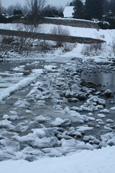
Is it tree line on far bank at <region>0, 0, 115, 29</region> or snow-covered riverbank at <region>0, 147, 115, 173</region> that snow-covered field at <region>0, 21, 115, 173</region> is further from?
tree line on far bank at <region>0, 0, 115, 29</region>

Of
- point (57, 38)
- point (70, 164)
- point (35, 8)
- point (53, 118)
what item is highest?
point (35, 8)

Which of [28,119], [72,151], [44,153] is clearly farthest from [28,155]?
[28,119]

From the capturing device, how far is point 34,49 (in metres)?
24.5

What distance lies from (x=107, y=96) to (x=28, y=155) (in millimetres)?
4509

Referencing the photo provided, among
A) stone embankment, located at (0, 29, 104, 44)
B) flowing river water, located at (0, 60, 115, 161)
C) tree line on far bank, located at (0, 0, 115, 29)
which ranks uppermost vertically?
tree line on far bank, located at (0, 0, 115, 29)

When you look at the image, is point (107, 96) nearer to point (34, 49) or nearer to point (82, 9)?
point (34, 49)

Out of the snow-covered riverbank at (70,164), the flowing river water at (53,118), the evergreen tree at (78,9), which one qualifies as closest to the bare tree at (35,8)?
the evergreen tree at (78,9)

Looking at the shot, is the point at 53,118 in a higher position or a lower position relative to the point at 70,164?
lower

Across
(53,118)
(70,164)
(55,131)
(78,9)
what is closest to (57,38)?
(78,9)

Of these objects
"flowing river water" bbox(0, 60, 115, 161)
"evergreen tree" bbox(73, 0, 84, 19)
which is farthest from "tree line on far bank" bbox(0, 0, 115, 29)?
"flowing river water" bbox(0, 60, 115, 161)

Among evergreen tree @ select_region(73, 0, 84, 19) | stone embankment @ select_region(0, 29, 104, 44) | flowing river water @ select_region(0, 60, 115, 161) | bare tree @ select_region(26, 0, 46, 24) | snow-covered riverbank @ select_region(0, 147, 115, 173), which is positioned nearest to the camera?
snow-covered riverbank @ select_region(0, 147, 115, 173)

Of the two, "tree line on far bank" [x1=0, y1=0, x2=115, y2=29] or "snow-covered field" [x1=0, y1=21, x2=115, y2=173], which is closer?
"snow-covered field" [x1=0, y1=21, x2=115, y2=173]

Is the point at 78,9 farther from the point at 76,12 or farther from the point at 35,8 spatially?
the point at 35,8

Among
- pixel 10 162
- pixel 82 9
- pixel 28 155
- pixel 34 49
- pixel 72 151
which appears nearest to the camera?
pixel 10 162
